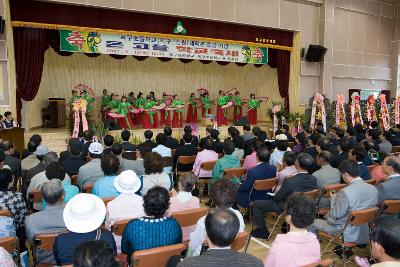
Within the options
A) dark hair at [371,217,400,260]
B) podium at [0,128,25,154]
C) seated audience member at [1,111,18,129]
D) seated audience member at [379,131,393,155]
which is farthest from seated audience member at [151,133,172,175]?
dark hair at [371,217,400,260]

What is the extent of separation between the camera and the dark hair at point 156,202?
2465mm

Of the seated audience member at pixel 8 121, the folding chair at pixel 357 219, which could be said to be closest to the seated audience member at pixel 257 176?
the folding chair at pixel 357 219

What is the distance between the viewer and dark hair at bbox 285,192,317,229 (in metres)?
2.34

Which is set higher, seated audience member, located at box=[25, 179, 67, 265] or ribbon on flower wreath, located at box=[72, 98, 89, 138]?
ribbon on flower wreath, located at box=[72, 98, 89, 138]

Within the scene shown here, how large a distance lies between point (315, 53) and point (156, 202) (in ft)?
36.6

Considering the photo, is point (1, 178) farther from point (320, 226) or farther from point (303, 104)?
point (303, 104)

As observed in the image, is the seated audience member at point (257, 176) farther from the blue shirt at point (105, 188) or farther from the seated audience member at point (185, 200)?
the blue shirt at point (105, 188)

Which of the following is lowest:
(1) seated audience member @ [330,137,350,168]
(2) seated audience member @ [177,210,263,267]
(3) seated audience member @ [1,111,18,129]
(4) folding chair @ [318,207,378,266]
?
(4) folding chair @ [318,207,378,266]

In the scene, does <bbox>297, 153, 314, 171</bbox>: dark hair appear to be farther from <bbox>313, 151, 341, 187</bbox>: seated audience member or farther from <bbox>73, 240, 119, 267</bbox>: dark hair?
<bbox>73, 240, 119, 267</bbox>: dark hair

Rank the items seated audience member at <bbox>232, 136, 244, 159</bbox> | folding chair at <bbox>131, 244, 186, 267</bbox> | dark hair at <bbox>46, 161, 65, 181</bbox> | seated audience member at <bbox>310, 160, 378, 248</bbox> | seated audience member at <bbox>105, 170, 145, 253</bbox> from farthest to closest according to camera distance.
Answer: seated audience member at <bbox>232, 136, 244, 159</bbox>, dark hair at <bbox>46, 161, 65, 181</bbox>, seated audience member at <bbox>310, 160, 378, 248</bbox>, seated audience member at <bbox>105, 170, 145, 253</bbox>, folding chair at <bbox>131, 244, 186, 267</bbox>

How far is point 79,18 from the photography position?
877cm

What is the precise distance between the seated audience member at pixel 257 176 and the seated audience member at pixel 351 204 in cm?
105

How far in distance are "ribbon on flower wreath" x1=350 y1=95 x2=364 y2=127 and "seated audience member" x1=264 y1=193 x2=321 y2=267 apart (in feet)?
35.3

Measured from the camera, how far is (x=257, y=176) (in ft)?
14.9
